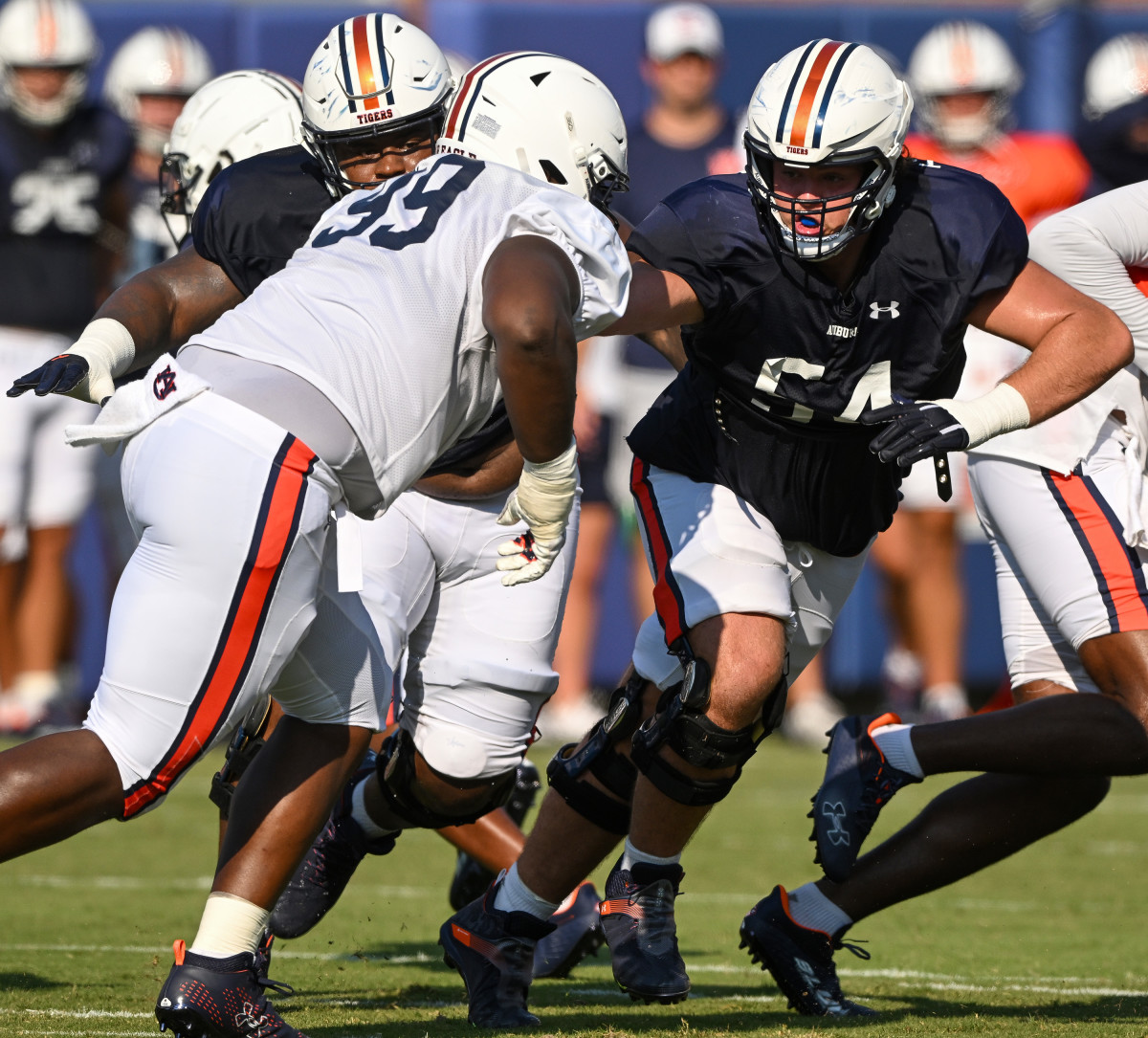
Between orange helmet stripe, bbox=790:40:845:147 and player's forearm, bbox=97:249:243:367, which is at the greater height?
orange helmet stripe, bbox=790:40:845:147

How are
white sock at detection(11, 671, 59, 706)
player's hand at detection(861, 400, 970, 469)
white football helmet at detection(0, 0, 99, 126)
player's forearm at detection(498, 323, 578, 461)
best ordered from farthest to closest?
white football helmet at detection(0, 0, 99, 126) → white sock at detection(11, 671, 59, 706) → player's hand at detection(861, 400, 970, 469) → player's forearm at detection(498, 323, 578, 461)

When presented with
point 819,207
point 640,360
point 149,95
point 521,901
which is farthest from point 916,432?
point 149,95

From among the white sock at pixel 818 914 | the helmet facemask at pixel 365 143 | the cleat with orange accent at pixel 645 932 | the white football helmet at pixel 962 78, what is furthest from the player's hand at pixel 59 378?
the white football helmet at pixel 962 78

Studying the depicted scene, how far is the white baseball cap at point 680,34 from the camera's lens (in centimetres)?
912

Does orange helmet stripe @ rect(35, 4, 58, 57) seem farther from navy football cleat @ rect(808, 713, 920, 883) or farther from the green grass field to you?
navy football cleat @ rect(808, 713, 920, 883)

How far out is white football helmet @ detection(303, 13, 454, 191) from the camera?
3969 mm

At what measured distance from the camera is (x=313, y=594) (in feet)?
10.4

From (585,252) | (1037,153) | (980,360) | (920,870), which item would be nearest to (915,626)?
(980,360)

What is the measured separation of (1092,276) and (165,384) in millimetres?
2252

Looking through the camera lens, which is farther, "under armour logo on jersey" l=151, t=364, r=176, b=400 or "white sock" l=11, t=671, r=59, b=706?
"white sock" l=11, t=671, r=59, b=706

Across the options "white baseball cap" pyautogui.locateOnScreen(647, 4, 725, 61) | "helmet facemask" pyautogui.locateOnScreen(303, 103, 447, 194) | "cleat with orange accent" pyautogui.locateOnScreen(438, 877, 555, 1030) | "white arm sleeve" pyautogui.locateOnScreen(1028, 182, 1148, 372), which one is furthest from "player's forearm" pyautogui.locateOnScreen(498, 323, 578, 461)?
"white baseball cap" pyautogui.locateOnScreen(647, 4, 725, 61)

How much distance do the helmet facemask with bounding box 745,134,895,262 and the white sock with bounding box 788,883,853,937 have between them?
4.67 feet

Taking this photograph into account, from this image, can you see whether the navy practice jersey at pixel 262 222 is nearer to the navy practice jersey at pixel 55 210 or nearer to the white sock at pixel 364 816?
the white sock at pixel 364 816

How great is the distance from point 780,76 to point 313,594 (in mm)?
1518
